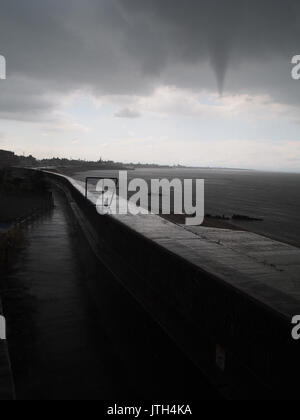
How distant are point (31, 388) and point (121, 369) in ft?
7.04

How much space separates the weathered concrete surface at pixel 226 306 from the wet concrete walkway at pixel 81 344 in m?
0.55

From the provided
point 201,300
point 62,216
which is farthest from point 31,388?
point 62,216

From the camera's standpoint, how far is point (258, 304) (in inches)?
230

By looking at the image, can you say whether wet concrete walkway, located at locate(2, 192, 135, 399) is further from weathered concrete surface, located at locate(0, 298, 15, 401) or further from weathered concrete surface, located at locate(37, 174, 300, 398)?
weathered concrete surface, located at locate(37, 174, 300, 398)

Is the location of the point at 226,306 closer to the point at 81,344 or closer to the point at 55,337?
the point at 81,344

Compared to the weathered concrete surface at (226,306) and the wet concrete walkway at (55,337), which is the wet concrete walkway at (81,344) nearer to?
the wet concrete walkway at (55,337)

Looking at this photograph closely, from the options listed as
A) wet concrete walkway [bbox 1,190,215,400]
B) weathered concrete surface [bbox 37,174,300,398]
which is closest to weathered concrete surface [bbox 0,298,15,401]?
wet concrete walkway [bbox 1,190,215,400]

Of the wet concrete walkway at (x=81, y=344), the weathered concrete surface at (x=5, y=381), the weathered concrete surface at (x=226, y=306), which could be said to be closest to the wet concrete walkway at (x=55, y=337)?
the wet concrete walkway at (x=81, y=344)

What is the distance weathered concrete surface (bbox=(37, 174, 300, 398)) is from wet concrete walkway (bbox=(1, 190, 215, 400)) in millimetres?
550

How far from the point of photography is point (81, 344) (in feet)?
33.8

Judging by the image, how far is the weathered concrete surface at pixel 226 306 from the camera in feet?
17.8

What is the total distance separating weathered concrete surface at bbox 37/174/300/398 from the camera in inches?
214

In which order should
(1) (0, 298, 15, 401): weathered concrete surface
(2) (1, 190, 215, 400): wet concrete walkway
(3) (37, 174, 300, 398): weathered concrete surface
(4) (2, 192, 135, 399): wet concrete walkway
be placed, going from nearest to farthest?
(3) (37, 174, 300, 398): weathered concrete surface, (1) (0, 298, 15, 401): weathered concrete surface, (2) (1, 190, 215, 400): wet concrete walkway, (4) (2, 192, 135, 399): wet concrete walkway
